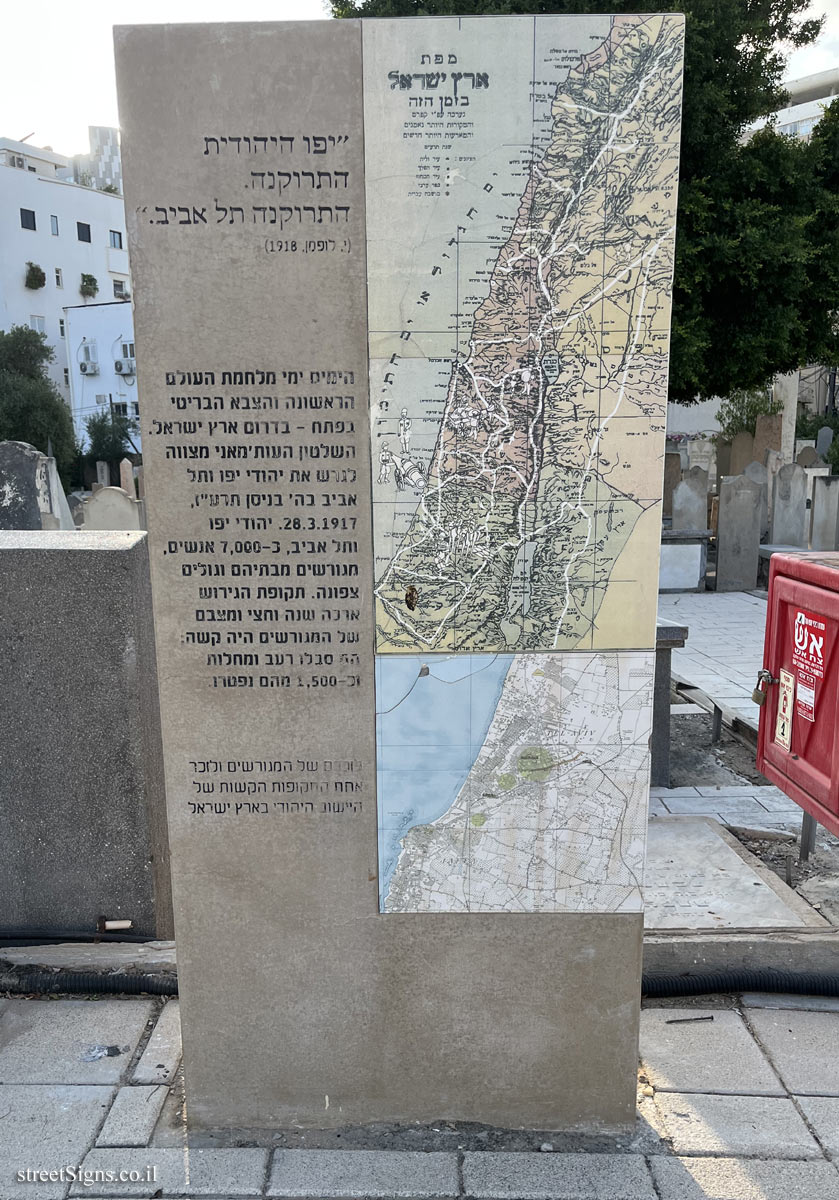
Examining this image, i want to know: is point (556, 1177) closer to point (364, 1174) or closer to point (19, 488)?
point (364, 1174)

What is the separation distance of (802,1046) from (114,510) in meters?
12.0

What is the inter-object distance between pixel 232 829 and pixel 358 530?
100cm

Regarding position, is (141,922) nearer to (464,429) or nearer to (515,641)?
(515,641)

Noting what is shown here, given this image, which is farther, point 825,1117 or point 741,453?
point 741,453

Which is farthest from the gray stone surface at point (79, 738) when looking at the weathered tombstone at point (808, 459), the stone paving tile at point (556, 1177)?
the weathered tombstone at point (808, 459)

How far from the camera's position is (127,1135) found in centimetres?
285

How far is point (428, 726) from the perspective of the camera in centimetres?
265

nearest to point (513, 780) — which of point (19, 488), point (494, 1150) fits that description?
point (494, 1150)

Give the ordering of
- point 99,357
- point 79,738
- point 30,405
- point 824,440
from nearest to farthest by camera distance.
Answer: point 79,738, point 824,440, point 30,405, point 99,357

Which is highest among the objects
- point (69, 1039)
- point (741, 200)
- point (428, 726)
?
point (741, 200)

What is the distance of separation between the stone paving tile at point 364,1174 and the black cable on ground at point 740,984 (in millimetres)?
1167

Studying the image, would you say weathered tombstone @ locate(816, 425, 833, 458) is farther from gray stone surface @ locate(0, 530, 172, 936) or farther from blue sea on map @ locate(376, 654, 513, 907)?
blue sea on map @ locate(376, 654, 513, 907)

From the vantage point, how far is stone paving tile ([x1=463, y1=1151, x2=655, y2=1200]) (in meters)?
2.59

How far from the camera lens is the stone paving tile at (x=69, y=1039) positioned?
3154 mm
